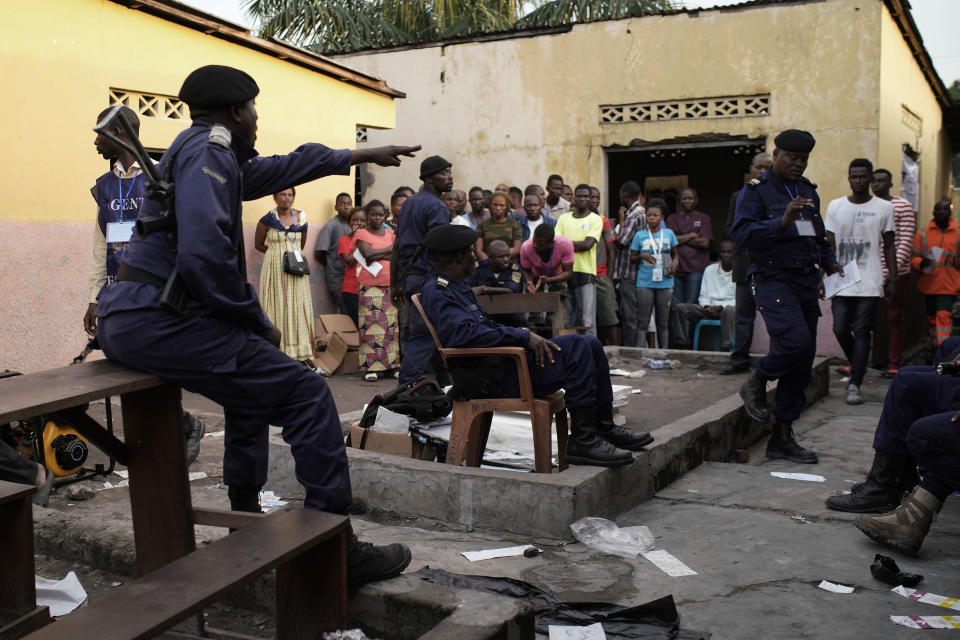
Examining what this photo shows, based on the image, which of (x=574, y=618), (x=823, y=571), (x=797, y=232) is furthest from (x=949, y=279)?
(x=574, y=618)

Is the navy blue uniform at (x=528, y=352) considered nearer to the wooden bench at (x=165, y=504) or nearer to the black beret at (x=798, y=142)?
the wooden bench at (x=165, y=504)

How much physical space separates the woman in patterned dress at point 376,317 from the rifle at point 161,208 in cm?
682

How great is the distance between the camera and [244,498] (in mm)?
3566

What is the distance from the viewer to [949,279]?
10531 mm

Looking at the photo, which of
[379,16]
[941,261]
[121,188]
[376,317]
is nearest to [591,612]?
[121,188]

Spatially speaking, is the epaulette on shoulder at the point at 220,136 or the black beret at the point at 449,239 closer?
the epaulette on shoulder at the point at 220,136

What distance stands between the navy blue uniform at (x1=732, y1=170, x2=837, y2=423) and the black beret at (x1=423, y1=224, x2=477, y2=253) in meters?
2.12

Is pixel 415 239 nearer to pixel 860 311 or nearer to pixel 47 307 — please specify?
pixel 47 307

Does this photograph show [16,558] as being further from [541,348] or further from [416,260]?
[416,260]

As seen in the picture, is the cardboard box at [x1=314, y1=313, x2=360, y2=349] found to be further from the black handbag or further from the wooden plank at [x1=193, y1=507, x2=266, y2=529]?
the wooden plank at [x1=193, y1=507, x2=266, y2=529]

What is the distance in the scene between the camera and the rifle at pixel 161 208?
2926 mm

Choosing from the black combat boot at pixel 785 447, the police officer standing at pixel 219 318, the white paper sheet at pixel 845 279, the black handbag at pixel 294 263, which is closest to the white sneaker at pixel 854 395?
the white paper sheet at pixel 845 279

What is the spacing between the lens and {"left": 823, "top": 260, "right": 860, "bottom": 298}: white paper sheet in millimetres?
8070

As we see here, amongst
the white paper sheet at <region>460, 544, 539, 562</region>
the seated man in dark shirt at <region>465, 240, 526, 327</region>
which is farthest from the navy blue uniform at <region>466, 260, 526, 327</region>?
the white paper sheet at <region>460, 544, 539, 562</region>
